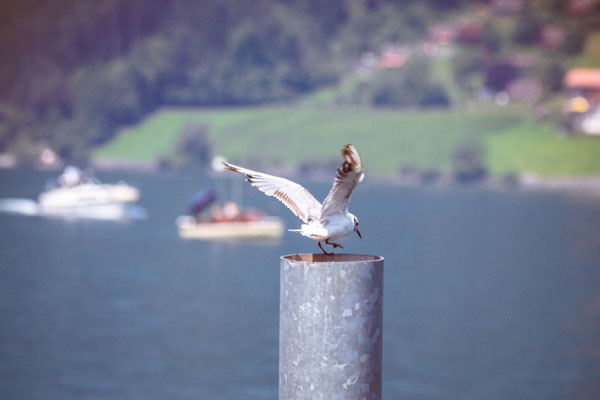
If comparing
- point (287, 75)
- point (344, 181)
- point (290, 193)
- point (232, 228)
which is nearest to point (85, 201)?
point (232, 228)

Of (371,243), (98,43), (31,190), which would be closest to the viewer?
(371,243)

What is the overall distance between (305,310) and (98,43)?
156550 millimetres

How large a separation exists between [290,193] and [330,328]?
1059 millimetres

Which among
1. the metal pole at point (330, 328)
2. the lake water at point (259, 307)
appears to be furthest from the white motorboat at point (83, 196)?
the metal pole at point (330, 328)

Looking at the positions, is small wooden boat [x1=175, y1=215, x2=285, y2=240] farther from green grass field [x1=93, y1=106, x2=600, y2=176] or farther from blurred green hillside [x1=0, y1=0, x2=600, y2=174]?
blurred green hillside [x1=0, y1=0, x2=600, y2=174]

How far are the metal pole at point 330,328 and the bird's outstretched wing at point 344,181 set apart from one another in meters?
0.37

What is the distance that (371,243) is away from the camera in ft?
244

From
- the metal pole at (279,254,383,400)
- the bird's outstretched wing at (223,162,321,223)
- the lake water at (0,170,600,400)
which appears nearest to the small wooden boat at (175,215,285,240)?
the lake water at (0,170,600,400)

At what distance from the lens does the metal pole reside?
4.81 m

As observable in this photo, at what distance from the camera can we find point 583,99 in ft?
423

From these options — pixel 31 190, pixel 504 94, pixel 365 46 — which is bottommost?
pixel 31 190

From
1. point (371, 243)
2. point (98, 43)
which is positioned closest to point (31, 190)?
point (371, 243)

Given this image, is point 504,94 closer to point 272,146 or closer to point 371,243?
point 272,146

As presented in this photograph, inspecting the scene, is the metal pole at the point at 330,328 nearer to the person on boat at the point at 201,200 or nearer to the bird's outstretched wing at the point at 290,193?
the bird's outstretched wing at the point at 290,193
